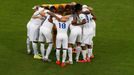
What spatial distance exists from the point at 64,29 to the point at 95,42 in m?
4.46

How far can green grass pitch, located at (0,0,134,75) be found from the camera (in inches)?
832

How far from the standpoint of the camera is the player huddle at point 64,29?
21078 mm

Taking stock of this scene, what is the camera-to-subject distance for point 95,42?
82.5 feet

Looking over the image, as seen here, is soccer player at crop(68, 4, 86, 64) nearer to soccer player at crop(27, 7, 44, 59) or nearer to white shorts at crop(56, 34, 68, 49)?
white shorts at crop(56, 34, 68, 49)

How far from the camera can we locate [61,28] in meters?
21.0

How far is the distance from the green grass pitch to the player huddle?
2.08 ft

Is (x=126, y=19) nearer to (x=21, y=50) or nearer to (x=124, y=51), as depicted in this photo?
(x=124, y=51)

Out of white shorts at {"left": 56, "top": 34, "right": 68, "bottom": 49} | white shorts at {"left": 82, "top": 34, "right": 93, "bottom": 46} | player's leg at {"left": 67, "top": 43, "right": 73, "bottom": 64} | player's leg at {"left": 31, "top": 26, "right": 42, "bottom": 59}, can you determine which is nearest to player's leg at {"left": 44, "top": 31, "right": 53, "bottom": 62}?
white shorts at {"left": 56, "top": 34, "right": 68, "bottom": 49}

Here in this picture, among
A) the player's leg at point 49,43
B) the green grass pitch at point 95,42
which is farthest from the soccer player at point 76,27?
the green grass pitch at point 95,42

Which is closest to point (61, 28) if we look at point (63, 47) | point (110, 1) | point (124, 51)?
point (63, 47)

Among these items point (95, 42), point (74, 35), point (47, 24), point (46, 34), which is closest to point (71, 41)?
point (74, 35)

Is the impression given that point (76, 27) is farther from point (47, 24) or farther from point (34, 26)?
point (34, 26)

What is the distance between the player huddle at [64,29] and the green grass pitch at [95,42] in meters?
0.64

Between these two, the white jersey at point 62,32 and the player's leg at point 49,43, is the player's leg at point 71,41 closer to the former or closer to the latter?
the white jersey at point 62,32
